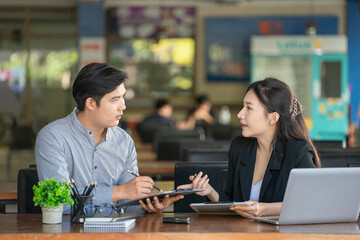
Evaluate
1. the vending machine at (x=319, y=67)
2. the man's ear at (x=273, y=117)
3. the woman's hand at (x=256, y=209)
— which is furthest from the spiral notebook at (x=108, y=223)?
the vending machine at (x=319, y=67)

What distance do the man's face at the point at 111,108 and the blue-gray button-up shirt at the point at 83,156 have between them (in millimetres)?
94

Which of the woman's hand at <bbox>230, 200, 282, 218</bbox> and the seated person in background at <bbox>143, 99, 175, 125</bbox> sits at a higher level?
the woman's hand at <bbox>230, 200, 282, 218</bbox>

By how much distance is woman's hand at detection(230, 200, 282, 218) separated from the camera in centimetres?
264

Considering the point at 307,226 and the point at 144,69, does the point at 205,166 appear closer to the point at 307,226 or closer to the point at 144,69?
the point at 307,226

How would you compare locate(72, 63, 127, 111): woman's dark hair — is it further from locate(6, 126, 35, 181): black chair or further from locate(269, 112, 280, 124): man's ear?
locate(6, 126, 35, 181): black chair

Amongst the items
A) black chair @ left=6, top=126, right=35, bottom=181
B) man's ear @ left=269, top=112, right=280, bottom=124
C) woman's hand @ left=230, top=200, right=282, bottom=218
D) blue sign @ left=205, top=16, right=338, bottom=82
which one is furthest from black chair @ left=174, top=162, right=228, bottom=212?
blue sign @ left=205, top=16, right=338, bottom=82

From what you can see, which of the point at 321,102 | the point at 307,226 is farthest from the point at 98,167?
the point at 321,102

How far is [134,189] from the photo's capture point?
280 cm

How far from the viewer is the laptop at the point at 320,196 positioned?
96.0 inches

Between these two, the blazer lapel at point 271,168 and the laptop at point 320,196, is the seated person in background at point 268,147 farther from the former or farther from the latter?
the laptop at point 320,196

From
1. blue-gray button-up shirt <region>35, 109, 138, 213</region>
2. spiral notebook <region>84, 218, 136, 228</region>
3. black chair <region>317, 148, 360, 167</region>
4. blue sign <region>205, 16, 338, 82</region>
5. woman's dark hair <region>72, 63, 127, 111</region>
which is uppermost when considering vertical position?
blue sign <region>205, 16, 338, 82</region>

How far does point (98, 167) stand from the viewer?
3.05 metres

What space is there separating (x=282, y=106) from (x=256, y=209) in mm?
607

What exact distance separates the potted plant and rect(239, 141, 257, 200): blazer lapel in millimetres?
866
